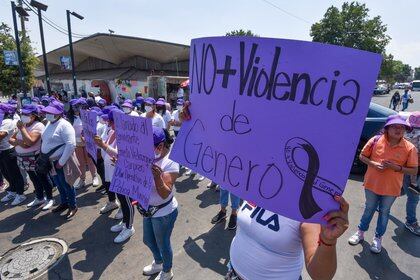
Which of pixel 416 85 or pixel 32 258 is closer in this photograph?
pixel 32 258

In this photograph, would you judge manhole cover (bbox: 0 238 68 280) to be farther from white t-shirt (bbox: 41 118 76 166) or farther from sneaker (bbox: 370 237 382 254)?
sneaker (bbox: 370 237 382 254)

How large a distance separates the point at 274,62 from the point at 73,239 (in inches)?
166

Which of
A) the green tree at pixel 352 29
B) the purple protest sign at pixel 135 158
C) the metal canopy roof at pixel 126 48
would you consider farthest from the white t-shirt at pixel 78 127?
the green tree at pixel 352 29

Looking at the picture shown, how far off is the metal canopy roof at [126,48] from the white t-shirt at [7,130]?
702 inches

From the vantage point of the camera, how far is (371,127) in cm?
695

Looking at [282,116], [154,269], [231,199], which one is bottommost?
[154,269]

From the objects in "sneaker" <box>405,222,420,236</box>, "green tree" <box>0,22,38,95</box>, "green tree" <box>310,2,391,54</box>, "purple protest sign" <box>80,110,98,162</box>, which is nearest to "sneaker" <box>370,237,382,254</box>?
"sneaker" <box>405,222,420,236</box>

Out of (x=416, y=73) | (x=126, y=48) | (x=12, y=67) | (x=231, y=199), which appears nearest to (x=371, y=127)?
(x=231, y=199)

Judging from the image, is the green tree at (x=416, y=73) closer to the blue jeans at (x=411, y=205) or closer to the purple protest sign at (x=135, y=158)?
the blue jeans at (x=411, y=205)

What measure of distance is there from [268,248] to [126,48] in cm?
2647

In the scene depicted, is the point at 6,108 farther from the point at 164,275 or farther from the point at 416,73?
the point at 416,73

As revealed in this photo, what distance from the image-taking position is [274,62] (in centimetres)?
144

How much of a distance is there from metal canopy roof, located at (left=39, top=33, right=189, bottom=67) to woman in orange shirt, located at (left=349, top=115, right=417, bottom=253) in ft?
67.2

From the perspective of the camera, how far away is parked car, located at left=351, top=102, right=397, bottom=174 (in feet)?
22.6
